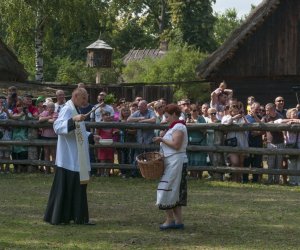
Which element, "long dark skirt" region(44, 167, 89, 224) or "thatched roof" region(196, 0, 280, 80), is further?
"thatched roof" region(196, 0, 280, 80)

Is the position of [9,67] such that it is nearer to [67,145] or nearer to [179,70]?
[179,70]

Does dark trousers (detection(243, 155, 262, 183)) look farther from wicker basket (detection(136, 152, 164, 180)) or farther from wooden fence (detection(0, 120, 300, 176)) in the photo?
wicker basket (detection(136, 152, 164, 180))

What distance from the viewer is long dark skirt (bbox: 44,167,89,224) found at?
1248cm

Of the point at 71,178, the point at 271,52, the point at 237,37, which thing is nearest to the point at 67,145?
the point at 71,178

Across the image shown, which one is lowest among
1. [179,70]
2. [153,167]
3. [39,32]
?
[153,167]

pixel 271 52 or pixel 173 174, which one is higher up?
pixel 271 52

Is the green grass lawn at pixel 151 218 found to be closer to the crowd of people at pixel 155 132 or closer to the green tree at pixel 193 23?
the crowd of people at pixel 155 132

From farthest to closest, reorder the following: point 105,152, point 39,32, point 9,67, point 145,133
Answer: point 39,32, point 9,67, point 105,152, point 145,133

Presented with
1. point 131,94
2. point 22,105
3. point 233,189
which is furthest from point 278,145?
point 131,94

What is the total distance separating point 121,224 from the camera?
41.2 feet

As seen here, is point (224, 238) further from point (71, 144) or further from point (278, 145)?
point (278, 145)

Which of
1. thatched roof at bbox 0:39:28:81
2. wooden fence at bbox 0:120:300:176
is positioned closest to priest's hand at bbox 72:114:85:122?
wooden fence at bbox 0:120:300:176

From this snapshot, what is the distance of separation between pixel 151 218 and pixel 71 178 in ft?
4.44

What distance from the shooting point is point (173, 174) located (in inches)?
472
